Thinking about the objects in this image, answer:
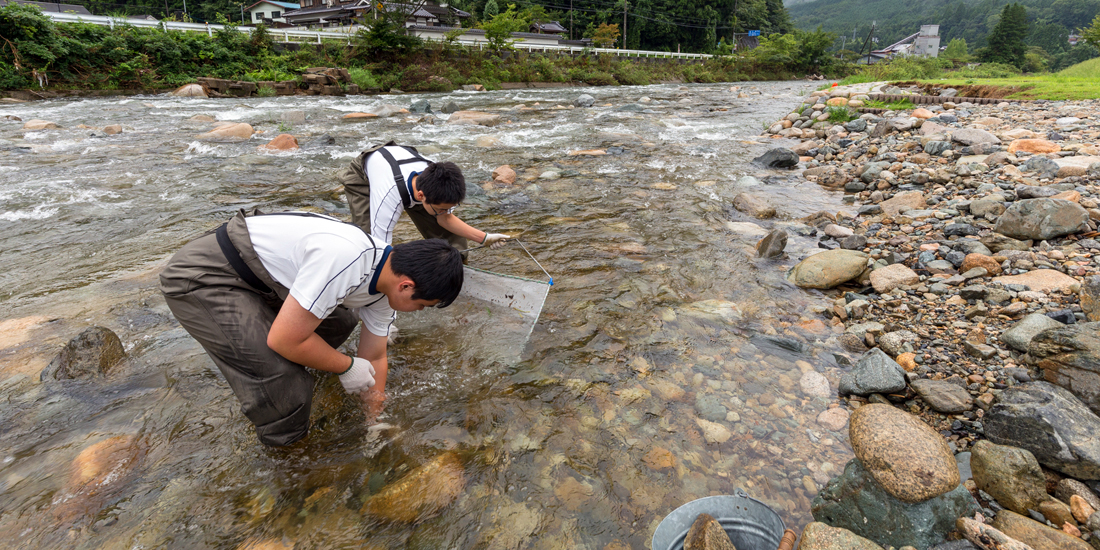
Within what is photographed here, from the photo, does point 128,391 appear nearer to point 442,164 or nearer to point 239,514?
point 239,514

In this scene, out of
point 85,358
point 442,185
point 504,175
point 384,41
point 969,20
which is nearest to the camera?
point 85,358

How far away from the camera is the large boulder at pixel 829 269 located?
12.6ft

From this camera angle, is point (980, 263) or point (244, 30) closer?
point (980, 263)

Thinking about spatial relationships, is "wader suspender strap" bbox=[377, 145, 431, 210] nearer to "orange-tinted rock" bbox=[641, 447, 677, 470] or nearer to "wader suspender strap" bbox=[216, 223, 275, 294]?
"wader suspender strap" bbox=[216, 223, 275, 294]

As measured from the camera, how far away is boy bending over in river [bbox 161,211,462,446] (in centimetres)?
187

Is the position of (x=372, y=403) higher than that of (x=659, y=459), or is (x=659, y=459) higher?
(x=372, y=403)

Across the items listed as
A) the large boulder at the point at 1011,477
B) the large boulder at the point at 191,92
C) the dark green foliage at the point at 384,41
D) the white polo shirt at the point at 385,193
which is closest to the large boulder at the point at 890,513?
the large boulder at the point at 1011,477

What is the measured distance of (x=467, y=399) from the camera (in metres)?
2.78

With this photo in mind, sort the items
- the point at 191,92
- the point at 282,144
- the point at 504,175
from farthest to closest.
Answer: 1. the point at 191,92
2. the point at 282,144
3. the point at 504,175

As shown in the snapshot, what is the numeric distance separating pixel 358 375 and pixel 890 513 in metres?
2.25

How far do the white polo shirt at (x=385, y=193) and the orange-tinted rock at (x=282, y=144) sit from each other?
636 centimetres

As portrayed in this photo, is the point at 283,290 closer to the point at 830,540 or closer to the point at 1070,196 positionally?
the point at 830,540

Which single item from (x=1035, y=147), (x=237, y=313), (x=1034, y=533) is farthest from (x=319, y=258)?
(x=1035, y=147)

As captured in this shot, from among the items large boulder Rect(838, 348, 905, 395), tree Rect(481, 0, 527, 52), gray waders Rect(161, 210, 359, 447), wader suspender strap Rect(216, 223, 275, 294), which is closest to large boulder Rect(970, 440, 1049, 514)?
large boulder Rect(838, 348, 905, 395)
